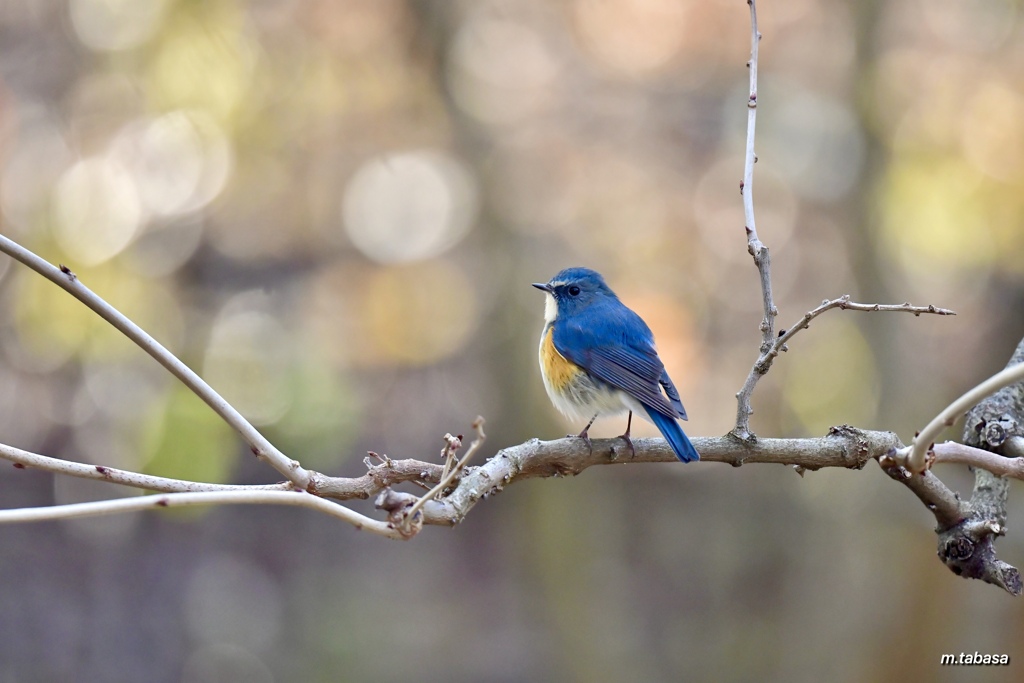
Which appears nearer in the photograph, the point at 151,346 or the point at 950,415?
the point at 950,415

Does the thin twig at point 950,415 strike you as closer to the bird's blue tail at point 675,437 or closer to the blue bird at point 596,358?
the bird's blue tail at point 675,437

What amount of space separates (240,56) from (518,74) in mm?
2173

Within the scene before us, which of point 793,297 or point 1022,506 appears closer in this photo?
point 1022,506

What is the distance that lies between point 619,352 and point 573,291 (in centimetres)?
50

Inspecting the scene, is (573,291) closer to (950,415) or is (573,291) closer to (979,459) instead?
(979,459)

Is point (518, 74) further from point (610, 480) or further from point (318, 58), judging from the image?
point (610, 480)

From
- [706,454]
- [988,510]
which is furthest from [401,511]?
[988,510]

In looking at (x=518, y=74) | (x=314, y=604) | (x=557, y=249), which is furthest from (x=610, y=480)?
(x=518, y=74)

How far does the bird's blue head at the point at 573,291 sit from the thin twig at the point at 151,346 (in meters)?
2.09

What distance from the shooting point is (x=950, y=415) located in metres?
1.55

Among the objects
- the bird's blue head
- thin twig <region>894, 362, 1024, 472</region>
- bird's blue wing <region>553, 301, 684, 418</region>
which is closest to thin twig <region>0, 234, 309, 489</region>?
thin twig <region>894, 362, 1024, 472</region>

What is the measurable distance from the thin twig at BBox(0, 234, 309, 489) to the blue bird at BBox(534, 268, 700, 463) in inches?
57.0

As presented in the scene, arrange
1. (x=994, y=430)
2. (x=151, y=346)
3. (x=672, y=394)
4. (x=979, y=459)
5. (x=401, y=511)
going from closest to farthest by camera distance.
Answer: (x=401, y=511) < (x=151, y=346) < (x=979, y=459) < (x=994, y=430) < (x=672, y=394)

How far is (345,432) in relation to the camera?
19.3 ft
